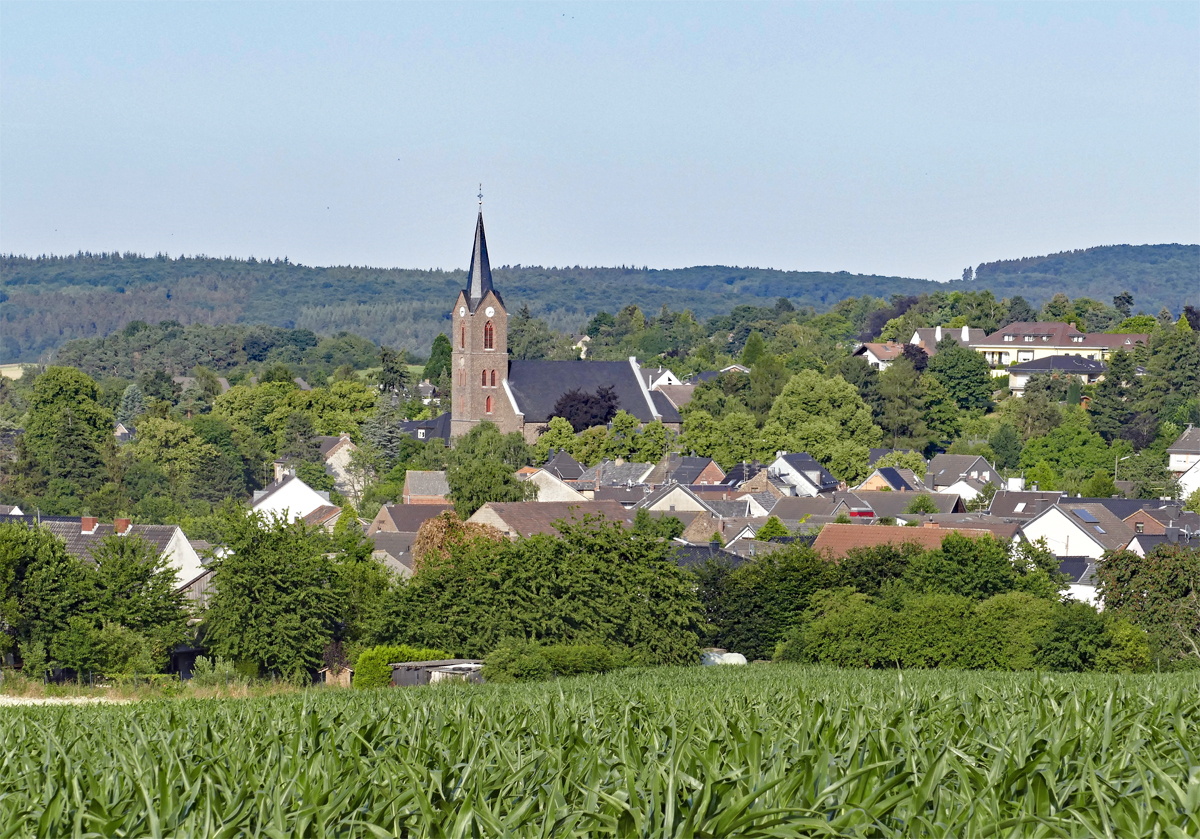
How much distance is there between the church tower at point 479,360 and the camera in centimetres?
8725

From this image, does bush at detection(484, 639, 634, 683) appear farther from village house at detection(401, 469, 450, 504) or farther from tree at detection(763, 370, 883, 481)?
tree at detection(763, 370, 883, 481)

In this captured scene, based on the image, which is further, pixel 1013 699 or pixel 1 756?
pixel 1013 699

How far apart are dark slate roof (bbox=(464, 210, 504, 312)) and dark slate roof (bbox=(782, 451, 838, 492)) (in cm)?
2366

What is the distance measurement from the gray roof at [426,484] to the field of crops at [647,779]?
63.4m

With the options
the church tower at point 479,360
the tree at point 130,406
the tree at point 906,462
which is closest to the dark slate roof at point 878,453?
the tree at point 906,462

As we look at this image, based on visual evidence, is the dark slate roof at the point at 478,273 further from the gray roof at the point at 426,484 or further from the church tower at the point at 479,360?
the gray roof at the point at 426,484

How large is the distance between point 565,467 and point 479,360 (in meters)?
14.1

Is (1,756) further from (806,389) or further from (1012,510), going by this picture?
(806,389)

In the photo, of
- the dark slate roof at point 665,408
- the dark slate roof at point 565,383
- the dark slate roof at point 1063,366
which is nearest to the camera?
the dark slate roof at point 565,383

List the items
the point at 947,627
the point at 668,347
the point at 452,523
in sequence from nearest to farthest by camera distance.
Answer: the point at 947,627 → the point at 452,523 → the point at 668,347

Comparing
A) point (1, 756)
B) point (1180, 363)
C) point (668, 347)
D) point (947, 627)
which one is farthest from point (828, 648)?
point (668, 347)

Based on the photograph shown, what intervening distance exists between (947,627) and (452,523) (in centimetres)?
2099

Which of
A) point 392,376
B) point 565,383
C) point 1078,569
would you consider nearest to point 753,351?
point 565,383

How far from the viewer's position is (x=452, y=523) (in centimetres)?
4828
